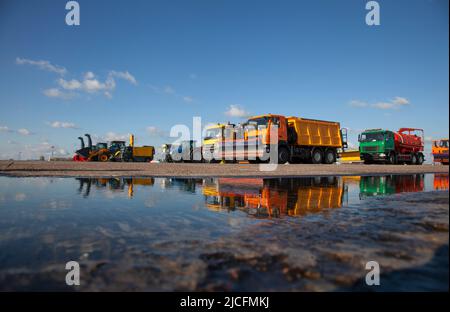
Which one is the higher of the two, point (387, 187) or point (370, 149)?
point (370, 149)

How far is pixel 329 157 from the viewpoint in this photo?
841 inches

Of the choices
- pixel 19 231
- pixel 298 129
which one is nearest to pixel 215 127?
pixel 298 129

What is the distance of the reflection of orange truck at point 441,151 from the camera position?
Answer: 2747cm

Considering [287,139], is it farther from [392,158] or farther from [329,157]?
[392,158]

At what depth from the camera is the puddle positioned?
1479 millimetres

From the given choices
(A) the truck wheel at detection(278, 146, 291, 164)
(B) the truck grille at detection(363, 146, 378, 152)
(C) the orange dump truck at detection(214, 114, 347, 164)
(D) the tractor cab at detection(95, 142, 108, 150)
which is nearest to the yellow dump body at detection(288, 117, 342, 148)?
(C) the orange dump truck at detection(214, 114, 347, 164)

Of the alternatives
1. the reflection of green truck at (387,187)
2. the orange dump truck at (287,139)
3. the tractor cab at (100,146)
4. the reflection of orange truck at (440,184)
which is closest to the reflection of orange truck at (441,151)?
the orange dump truck at (287,139)

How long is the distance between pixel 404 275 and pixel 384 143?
23.8m

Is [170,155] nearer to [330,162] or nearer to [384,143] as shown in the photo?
[330,162]

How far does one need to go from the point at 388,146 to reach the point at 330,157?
498 centimetres

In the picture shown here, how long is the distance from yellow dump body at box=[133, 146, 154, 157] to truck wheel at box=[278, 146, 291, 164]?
20872 mm

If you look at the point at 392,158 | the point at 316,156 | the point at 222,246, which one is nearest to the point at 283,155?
the point at 316,156

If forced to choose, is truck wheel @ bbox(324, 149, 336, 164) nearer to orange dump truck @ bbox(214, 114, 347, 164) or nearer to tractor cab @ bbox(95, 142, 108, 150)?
orange dump truck @ bbox(214, 114, 347, 164)

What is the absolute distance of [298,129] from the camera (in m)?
18.9
